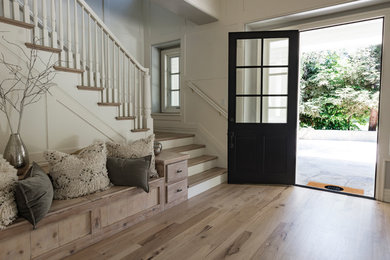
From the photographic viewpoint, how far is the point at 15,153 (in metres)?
2.05

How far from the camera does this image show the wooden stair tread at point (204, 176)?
133 inches

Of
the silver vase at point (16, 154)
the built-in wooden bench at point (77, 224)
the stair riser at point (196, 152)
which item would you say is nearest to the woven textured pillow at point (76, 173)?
the built-in wooden bench at point (77, 224)

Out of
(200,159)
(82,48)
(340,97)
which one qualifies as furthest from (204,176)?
(340,97)

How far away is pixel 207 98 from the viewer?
430cm

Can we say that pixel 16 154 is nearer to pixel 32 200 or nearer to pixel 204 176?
pixel 32 200

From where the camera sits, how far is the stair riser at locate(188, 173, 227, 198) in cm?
327

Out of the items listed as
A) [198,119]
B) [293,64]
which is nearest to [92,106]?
[198,119]

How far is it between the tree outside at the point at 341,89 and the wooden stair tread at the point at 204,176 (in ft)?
26.6

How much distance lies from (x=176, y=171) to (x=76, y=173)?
1.19 m

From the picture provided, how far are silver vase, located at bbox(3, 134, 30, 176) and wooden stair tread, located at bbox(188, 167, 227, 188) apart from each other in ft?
6.10

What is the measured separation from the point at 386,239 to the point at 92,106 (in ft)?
10.5

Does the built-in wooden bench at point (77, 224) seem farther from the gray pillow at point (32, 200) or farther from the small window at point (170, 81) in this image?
the small window at point (170, 81)

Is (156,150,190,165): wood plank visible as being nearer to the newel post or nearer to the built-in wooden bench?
the built-in wooden bench

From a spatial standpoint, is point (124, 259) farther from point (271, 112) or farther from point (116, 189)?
point (271, 112)
